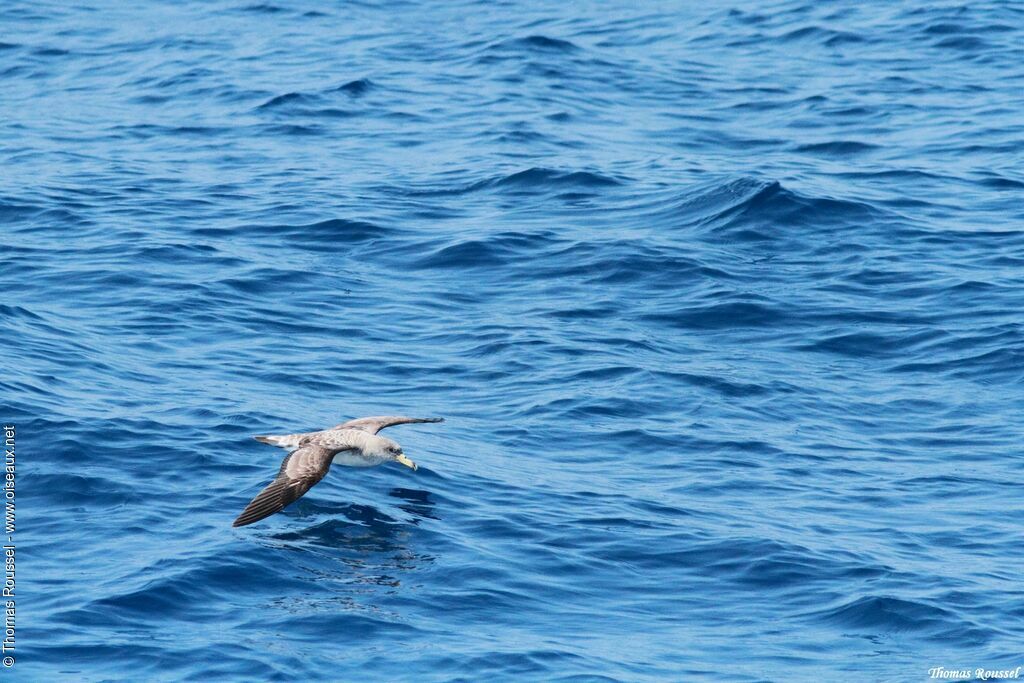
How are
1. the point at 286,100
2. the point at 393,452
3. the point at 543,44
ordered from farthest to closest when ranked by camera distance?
the point at 543,44
the point at 286,100
the point at 393,452

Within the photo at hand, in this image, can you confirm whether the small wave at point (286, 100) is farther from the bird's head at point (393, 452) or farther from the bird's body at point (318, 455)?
the bird's head at point (393, 452)

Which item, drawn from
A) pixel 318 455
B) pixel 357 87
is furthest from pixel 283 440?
pixel 357 87

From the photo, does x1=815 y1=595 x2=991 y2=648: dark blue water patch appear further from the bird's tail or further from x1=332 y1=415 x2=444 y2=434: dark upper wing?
the bird's tail

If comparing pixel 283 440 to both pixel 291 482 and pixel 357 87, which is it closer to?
pixel 291 482

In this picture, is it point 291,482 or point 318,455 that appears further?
point 318,455

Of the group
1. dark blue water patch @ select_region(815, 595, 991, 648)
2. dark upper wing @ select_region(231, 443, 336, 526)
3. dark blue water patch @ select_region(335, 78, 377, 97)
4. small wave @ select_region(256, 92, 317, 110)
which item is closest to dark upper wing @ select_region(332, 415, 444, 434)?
dark upper wing @ select_region(231, 443, 336, 526)

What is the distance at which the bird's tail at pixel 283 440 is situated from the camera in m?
15.4

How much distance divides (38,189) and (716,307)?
36.2 feet

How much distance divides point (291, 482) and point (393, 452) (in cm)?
131

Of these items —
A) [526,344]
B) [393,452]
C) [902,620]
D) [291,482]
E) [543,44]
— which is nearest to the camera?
[902,620]

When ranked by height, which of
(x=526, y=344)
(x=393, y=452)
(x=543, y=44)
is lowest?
(x=526, y=344)

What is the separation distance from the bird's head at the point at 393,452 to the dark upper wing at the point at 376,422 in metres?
0.44

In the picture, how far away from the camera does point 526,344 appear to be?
1952 centimetres

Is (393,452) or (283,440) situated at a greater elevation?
(283,440)
